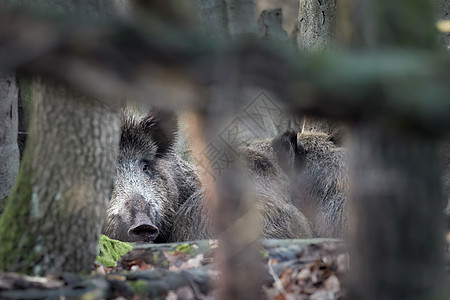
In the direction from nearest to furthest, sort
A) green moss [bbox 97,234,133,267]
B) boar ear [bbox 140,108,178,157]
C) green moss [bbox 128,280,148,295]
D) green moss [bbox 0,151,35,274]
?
green moss [bbox 128,280,148,295], green moss [bbox 0,151,35,274], green moss [bbox 97,234,133,267], boar ear [bbox 140,108,178,157]

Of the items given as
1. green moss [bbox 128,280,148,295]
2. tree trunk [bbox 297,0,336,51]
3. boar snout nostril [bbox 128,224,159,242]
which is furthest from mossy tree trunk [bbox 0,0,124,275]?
tree trunk [bbox 297,0,336,51]

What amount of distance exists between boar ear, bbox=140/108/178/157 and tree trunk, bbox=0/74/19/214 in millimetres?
1483

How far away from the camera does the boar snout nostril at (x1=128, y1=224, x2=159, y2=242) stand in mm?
5508

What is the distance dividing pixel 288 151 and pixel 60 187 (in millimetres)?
3711

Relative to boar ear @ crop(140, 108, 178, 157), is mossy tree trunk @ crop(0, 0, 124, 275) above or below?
below

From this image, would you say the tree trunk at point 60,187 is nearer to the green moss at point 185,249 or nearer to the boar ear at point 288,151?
the green moss at point 185,249

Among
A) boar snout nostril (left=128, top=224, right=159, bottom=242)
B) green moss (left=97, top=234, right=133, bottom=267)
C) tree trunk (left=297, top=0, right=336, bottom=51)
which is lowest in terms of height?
green moss (left=97, top=234, right=133, bottom=267)

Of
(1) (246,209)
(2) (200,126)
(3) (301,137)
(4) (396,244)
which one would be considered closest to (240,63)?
(2) (200,126)

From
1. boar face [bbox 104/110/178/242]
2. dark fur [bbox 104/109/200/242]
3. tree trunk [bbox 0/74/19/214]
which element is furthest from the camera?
dark fur [bbox 104/109/200/242]

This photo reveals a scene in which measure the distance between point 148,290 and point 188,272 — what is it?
0.81 feet

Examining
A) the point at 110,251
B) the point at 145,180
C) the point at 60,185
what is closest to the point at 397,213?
the point at 60,185

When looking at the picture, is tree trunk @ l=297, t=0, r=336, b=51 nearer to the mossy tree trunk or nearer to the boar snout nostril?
the boar snout nostril

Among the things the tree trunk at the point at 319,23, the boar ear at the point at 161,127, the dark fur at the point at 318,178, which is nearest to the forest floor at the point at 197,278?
the dark fur at the point at 318,178

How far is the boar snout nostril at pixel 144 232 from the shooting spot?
18.1 feet
